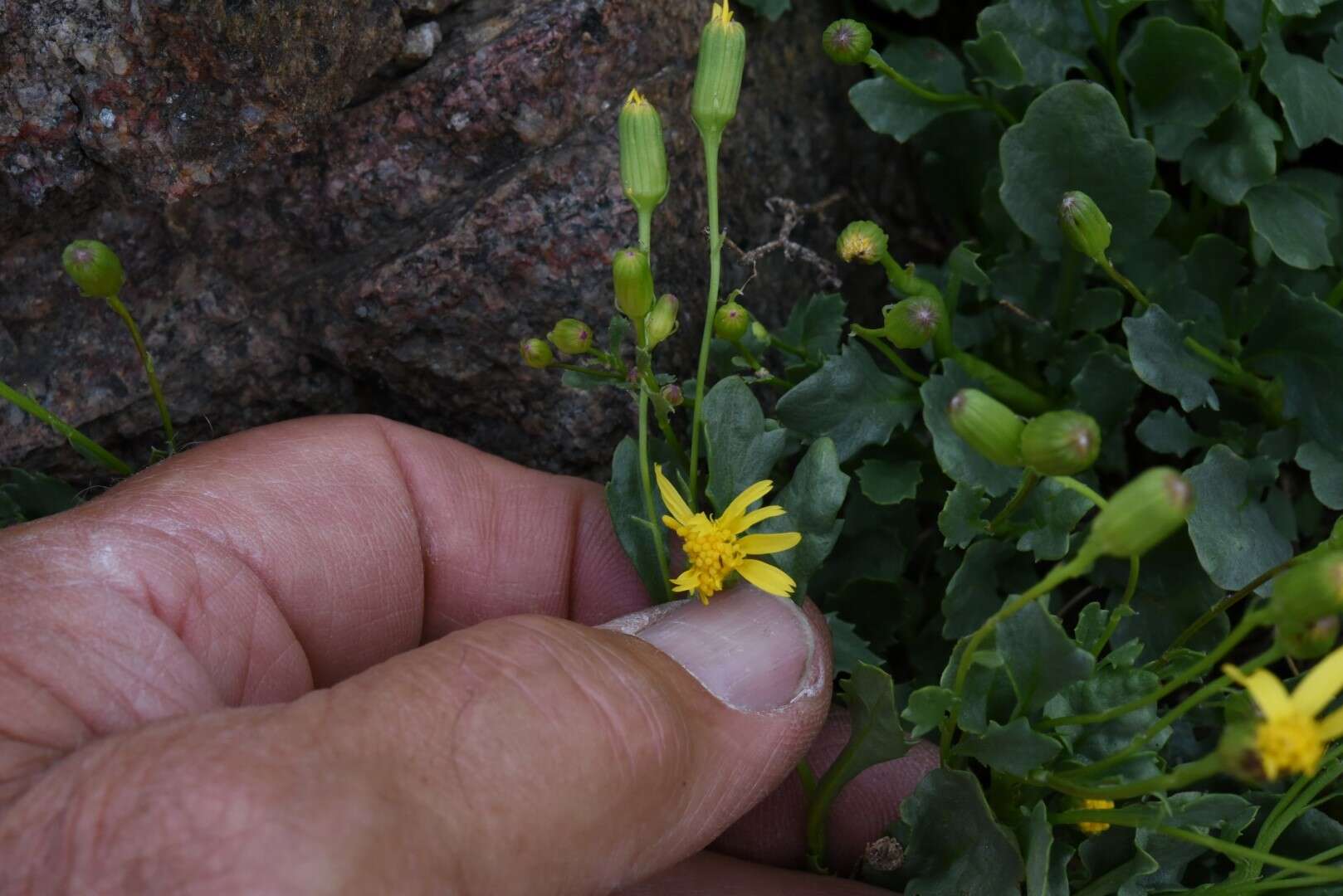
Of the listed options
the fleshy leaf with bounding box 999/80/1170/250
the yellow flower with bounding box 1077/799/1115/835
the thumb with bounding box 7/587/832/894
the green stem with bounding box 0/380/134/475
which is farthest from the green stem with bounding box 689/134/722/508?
the green stem with bounding box 0/380/134/475

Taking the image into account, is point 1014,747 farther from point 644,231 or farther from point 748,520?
point 644,231

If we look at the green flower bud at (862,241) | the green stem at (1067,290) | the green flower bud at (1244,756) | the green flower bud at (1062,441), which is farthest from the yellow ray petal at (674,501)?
the green stem at (1067,290)

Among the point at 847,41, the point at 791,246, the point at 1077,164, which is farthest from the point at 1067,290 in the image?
the point at 847,41

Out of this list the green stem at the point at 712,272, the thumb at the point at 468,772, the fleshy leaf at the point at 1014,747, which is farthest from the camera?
the green stem at the point at 712,272

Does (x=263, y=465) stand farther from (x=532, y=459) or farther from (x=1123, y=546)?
(x=1123, y=546)

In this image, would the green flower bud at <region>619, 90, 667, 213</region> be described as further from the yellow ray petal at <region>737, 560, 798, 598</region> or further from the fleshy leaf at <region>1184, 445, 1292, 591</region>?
the fleshy leaf at <region>1184, 445, 1292, 591</region>

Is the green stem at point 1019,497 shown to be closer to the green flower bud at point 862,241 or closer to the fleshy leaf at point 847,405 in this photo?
the fleshy leaf at point 847,405
